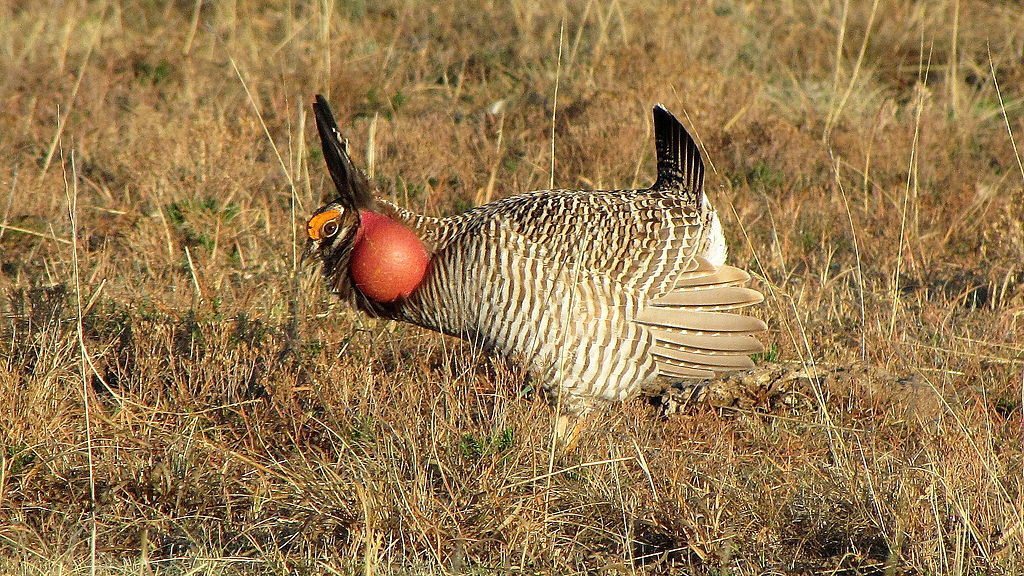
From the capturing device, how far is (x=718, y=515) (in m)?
3.17

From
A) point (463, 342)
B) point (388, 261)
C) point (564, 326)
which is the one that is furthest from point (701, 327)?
point (388, 261)

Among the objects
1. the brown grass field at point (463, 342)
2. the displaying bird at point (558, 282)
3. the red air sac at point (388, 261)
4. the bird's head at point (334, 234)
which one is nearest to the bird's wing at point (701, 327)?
the displaying bird at point (558, 282)

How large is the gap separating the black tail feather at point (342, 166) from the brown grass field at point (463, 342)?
19.6 inches

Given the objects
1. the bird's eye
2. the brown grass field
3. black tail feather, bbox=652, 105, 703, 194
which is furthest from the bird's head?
black tail feather, bbox=652, 105, 703, 194

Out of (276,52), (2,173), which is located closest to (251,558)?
(2,173)

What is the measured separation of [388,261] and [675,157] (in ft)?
4.21

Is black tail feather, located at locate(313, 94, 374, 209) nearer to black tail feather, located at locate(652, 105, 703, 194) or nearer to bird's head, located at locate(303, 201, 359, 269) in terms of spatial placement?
bird's head, located at locate(303, 201, 359, 269)

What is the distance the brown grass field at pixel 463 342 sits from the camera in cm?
320

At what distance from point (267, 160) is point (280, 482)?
9.41ft

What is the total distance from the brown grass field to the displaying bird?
0.16 meters

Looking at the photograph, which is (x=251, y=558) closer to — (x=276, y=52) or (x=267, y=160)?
(x=267, y=160)

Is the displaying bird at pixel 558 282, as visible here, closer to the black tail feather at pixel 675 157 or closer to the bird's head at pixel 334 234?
the bird's head at pixel 334 234

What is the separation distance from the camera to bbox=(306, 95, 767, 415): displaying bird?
3.84 m

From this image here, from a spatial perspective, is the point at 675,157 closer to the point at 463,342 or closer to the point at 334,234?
the point at 463,342
